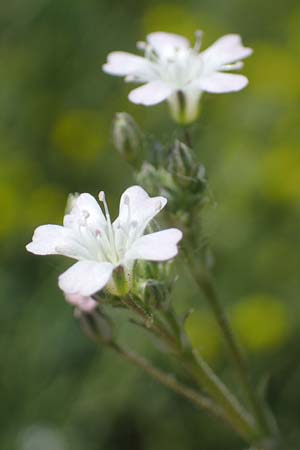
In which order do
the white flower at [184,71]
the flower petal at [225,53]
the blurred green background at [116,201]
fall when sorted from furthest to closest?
the blurred green background at [116,201] < the flower petal at [225,53] < the white flower at [184,71]

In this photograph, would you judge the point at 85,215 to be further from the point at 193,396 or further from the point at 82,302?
the point at 193,396

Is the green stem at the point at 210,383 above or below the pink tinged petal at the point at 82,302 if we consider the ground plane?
below

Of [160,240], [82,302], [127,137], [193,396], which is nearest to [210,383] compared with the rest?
[193,396]

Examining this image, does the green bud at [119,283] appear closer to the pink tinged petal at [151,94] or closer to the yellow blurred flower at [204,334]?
the pink tinged petal at [151,94]

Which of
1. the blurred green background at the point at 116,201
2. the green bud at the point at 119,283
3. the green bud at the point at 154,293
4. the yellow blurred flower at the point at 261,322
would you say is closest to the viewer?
the green bud at the point at 119,283

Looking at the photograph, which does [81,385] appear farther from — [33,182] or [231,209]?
[33,182]

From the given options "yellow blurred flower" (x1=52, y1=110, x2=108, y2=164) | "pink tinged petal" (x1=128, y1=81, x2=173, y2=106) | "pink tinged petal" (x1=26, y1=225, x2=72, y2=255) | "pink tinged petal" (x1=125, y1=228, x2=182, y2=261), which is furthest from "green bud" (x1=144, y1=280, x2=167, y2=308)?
"yellow blurred flower" (x1=52, y1=110, x2=108, y2=164)

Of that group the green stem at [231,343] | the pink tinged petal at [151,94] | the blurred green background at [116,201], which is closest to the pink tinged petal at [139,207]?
the pink tinged petal at [151,94]
